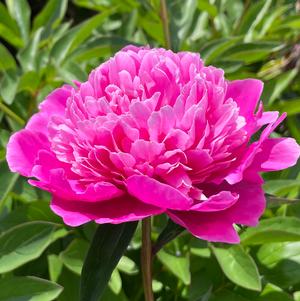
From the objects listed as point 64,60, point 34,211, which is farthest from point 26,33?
point 34,211

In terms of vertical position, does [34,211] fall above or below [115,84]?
A: below

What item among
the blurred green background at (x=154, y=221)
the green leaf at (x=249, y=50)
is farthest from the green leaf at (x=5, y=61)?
the green leaf at (x=249, y=50)

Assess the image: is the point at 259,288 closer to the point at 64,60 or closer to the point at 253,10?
the point at 64,60

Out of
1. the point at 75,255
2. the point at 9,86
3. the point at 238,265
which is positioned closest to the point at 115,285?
the point at 75,255

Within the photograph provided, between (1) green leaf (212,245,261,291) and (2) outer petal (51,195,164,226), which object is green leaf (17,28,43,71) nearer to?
(1) green leaf (212,245,261,291)

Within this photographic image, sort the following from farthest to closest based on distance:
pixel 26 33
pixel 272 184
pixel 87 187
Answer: pixel 26 33 → pixel 272 184 → pixel 87 187

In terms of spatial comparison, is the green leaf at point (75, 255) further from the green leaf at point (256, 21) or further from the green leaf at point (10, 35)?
the green leaf at point (256, 21)
